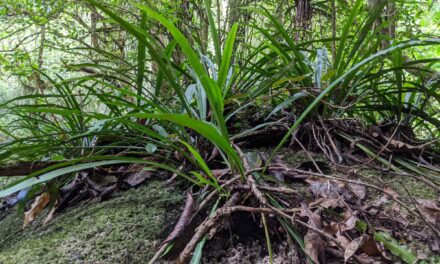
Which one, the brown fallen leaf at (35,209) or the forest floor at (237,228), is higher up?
the forest floor at (237,228)

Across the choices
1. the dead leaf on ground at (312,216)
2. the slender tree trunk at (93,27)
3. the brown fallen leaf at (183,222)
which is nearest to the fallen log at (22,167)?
the brown fallen leaf at (183,222)

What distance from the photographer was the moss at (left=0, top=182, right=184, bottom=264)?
47 cm

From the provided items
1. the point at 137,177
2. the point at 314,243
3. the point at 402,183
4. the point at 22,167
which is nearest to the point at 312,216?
the point at 314,243

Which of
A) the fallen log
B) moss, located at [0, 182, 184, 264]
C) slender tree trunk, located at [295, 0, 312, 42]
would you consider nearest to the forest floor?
moss, located at [0, 182, 184, 264]

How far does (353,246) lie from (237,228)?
0.58 feet

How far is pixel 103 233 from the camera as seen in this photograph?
52cm

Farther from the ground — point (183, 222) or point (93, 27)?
point (93, 27)

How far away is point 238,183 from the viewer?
50 cm

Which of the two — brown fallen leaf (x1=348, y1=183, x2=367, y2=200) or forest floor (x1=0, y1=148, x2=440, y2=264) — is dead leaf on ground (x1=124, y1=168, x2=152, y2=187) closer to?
forest floor (x1=0, y1=148, x2=440, y2=264)

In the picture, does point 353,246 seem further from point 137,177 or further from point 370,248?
point 137,177

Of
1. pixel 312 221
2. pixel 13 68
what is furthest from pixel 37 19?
pixel 312 221

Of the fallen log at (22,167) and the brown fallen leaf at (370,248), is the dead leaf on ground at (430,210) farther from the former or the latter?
the fallen log at (22,167)

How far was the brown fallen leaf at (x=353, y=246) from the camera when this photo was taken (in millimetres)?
354

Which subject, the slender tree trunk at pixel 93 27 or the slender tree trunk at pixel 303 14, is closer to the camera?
the slender tree trunk at pixel 303 14
